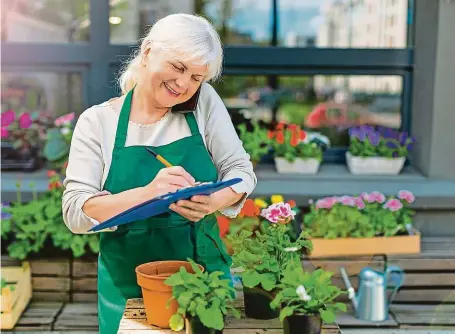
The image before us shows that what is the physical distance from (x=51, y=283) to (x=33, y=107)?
125cm

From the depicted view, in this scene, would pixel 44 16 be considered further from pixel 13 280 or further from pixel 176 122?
pixel 176 122

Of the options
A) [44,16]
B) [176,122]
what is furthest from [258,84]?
[176,122]

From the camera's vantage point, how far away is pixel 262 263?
187cm

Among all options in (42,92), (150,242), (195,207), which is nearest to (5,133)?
(42,92)

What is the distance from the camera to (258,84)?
4746 mm

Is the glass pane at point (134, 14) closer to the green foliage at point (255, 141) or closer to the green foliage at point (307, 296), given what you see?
the green foliage at point (255, 141)

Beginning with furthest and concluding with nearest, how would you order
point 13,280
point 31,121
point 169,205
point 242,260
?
point 31,121, point 13,280, point 242,260, point 169,205

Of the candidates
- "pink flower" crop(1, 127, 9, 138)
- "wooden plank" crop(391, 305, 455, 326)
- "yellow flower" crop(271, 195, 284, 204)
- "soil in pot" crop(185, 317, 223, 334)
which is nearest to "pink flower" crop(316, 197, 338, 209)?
"yellow flower" crop(271, 195, 284, 204)

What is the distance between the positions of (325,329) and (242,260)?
0.28 m

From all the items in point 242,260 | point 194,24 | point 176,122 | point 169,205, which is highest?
point 194,24

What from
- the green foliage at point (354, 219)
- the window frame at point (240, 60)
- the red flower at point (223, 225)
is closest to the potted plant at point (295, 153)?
the window frame at point (240, 60)

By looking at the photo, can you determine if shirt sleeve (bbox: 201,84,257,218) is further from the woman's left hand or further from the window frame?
the window frame

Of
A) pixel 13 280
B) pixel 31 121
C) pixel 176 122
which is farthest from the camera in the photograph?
pixel 31 121

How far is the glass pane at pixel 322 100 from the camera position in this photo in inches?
186
